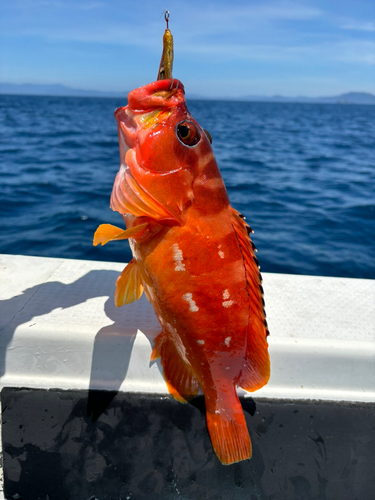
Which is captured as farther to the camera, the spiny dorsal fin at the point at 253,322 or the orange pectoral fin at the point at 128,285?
the orange pectoral fin at the point at 128,285

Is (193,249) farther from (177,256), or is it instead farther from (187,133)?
(187,133)

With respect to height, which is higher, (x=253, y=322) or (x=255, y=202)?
(x=253, y=322)

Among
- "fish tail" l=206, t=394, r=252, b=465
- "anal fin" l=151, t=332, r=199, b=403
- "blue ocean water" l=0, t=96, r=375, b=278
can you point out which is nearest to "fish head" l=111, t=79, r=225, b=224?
"anal fin" l=151, t=332, r=199, b=403

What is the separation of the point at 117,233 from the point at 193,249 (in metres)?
0.33

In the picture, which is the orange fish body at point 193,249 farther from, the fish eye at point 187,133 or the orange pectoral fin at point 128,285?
the orange pectoral fin at point 128,285

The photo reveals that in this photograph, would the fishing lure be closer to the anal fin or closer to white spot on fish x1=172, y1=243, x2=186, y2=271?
white spot on fish x1=172, y1=243, x2=186, y2=271

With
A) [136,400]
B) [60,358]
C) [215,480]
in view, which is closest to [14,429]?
[60,358]

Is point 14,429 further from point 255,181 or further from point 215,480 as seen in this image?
point 255,181

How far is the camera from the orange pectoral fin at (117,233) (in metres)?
1.56

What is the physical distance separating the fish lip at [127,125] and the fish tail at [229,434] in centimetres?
120

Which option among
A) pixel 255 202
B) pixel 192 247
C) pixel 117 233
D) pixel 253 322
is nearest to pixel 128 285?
pixel 117 233

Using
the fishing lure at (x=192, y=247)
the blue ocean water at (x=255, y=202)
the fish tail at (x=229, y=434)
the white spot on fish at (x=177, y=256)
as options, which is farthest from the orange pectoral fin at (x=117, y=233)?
the blue ocean water at (x=255, y=202)

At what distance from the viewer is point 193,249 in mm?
1559

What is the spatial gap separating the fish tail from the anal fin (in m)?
0.16
